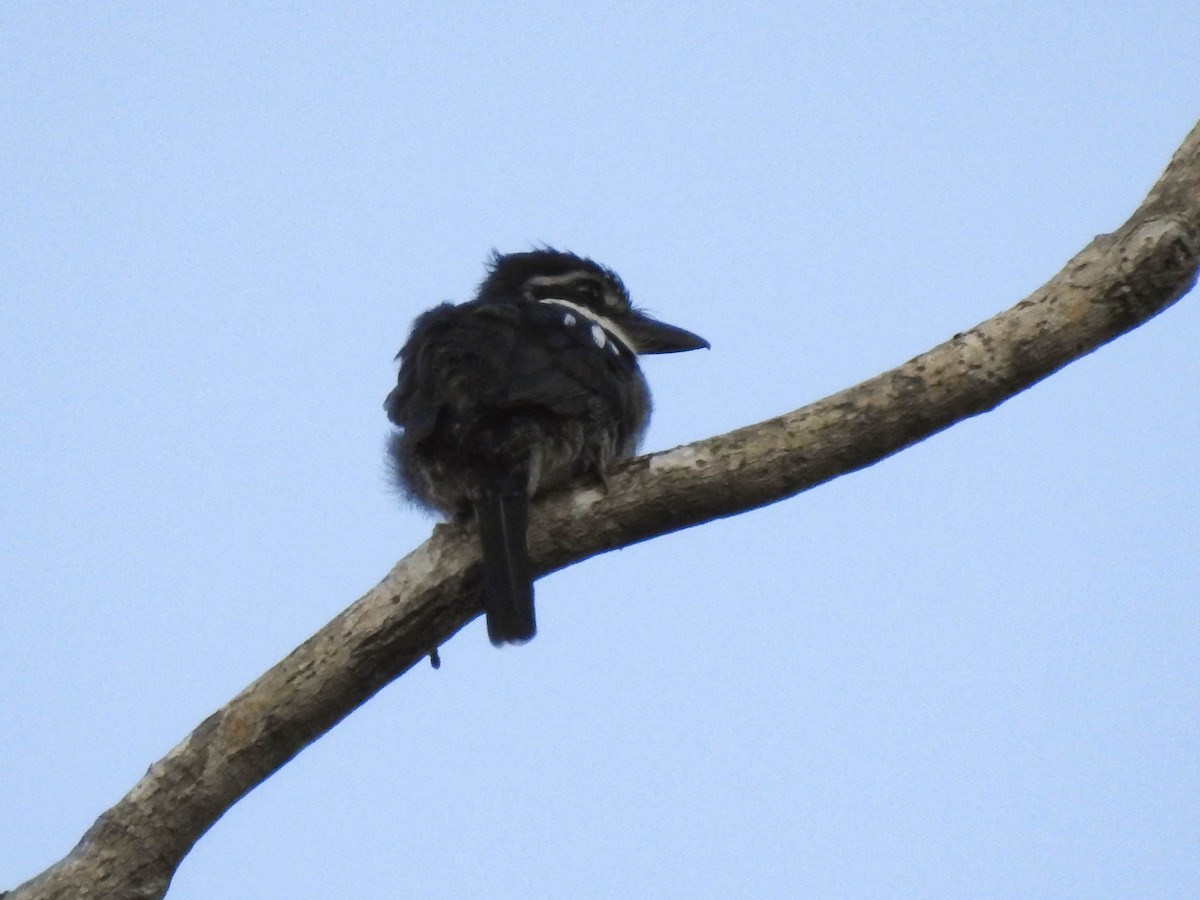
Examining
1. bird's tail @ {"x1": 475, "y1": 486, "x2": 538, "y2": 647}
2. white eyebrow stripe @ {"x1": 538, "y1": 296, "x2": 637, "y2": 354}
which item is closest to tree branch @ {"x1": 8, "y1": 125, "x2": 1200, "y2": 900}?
bird's tail @ {"x1": 475, "y1": 486, "x2": 538, "y2": 647}

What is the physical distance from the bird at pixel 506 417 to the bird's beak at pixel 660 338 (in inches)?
14.3

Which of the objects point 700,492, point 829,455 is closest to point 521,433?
point 700,492

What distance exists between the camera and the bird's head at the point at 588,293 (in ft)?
16.2

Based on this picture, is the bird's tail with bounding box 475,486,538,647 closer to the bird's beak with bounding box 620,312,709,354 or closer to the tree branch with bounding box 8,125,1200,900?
the tree branch with bounding box 8,125,1200,900

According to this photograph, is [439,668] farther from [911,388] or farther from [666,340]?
[666,340]

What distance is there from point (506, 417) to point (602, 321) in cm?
119

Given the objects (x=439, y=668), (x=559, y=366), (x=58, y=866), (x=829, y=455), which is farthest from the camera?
(x=559, y=366)

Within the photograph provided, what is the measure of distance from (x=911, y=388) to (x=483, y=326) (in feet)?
4.25

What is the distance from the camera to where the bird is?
347 cm

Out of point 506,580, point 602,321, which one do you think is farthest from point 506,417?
point 602,321

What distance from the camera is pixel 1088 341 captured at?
10.7 feet

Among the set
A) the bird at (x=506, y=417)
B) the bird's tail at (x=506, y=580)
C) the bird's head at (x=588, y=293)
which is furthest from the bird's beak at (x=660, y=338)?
the bird's tail at (x=506, y=580)

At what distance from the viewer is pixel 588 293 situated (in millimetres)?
4996

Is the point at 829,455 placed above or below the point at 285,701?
above
